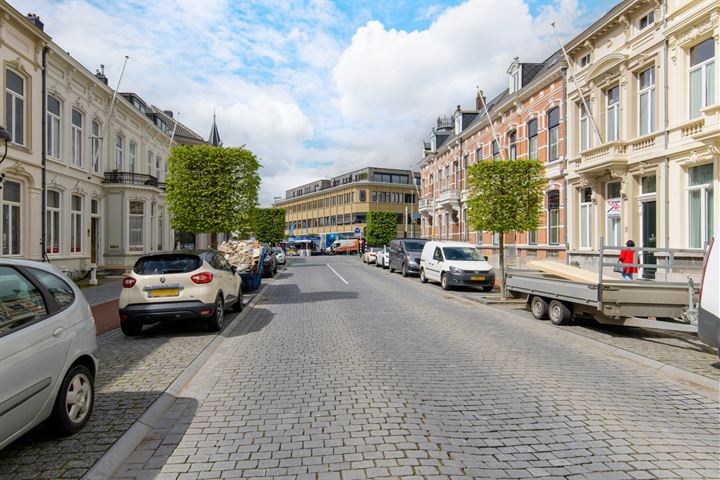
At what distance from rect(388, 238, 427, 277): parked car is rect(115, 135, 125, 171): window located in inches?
602

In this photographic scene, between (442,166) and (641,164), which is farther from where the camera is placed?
(442,166)

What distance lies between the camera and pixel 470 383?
5691mm

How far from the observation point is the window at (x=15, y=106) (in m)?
15.7

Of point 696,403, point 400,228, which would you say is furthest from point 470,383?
point 400,228

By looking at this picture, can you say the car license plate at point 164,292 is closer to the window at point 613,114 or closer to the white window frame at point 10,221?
the white window frame at point 10,221

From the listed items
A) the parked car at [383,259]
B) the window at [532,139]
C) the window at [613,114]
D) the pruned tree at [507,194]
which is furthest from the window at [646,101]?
the parked car at [383,259]

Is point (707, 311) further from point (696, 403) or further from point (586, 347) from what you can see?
point (586, 347)

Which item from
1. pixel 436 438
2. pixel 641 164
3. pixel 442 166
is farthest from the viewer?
pixel 442 166

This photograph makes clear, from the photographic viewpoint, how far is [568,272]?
1052cm

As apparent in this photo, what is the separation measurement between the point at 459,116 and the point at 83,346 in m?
37.8

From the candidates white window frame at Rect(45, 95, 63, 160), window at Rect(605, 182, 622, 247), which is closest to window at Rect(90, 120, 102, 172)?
white window frame at Rect(45, 95, 63, 160)

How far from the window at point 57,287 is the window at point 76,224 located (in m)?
18.2

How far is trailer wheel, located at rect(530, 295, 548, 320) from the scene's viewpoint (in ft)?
35.0

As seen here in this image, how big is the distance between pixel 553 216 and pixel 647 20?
9481 mm
